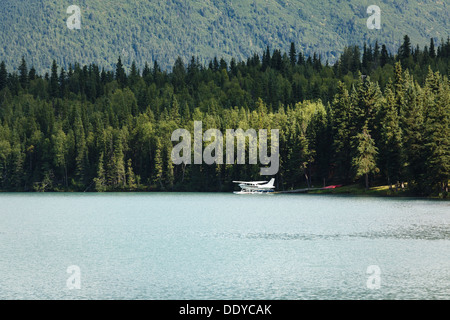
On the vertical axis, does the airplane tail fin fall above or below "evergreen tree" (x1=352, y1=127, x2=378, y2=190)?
below

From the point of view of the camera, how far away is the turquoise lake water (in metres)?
35.4

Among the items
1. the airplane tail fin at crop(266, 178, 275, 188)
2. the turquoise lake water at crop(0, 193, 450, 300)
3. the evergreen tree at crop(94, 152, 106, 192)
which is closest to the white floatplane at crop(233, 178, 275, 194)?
the airplane tail fin at crop(266, 178, 275, 188)

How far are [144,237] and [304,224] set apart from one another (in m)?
18.2

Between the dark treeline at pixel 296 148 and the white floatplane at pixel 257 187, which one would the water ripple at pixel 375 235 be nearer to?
the dark treeline at pixel 296 148

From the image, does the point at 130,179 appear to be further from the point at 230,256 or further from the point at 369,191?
the point at 230,256

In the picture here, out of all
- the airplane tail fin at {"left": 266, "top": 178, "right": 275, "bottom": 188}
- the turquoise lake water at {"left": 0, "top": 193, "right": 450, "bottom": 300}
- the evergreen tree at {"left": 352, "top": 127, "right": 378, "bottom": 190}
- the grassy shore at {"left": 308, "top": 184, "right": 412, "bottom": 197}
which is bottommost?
the turquoise lake water at {"left": 0, "top": 193, "right": 450, "bottom": 300}

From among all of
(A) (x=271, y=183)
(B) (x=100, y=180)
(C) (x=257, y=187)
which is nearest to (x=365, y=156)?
(A) (x=271, y=183)

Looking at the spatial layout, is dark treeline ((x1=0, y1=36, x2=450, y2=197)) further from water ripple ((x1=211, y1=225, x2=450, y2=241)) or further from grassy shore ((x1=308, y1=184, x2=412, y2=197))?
water ripple ((x1=211, y1=225, x2=450, y2=241))

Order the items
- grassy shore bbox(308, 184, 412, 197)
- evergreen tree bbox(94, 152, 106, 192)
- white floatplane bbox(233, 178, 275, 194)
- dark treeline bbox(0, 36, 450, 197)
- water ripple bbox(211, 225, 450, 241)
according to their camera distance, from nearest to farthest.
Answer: water ripple bbox(211, 225, 450, 241)
dark treeline bbox(0, 36, 450, 197)
grassy shore bbox(308, 184, 412, 197)
white floatplane bbox(233, 178, 275, 194)
evergreen tree bbox(94, 152, 106, 192)

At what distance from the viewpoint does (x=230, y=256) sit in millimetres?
46281

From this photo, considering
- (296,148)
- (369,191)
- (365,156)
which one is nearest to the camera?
(365,156)

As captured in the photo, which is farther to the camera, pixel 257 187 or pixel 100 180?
pixel 100 180

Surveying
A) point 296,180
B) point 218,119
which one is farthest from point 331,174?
point 218,119

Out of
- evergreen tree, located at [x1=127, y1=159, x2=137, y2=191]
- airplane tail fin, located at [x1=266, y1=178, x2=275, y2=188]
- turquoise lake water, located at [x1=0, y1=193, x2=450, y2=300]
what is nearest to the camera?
turquoise lake water, located at [x1=0, y1=193, x2=450, y2=300]
